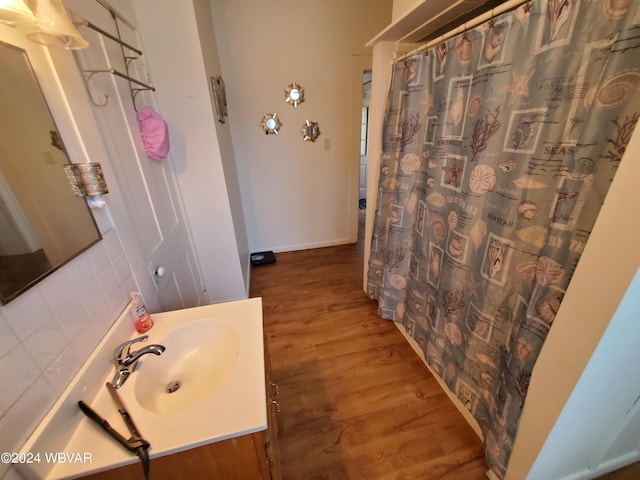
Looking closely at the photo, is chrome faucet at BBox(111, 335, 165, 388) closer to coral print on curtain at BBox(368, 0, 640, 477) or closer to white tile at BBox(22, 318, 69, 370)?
white tile at BBox(22, 318, 69, 370)

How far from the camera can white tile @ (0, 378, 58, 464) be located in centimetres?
51

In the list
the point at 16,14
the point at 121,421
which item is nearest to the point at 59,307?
the point at 121,421

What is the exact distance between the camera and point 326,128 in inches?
110

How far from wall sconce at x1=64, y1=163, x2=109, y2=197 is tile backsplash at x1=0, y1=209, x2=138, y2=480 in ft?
0.33

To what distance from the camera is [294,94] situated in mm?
2598

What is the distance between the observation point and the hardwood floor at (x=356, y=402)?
3.84 ft

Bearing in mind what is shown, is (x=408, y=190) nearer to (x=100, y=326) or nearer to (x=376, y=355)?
(x=376, y=355)

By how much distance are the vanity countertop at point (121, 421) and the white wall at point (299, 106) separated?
2299mm

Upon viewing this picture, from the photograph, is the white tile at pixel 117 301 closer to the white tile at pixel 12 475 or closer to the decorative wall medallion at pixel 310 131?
the white tile at pixel 12 475

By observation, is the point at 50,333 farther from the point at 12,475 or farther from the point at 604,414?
the point at 604,414

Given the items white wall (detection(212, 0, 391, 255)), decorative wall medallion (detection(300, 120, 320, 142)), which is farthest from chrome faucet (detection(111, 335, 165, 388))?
decorative wall medallion (detection(300, 120, 320, 142))

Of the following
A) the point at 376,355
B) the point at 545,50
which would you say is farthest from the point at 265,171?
the point at 545,50

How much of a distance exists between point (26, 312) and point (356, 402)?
143 centimetres

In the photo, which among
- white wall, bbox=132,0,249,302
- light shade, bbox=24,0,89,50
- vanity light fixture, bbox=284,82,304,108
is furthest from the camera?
vanity light fixture, bbox=284,82,304,108
